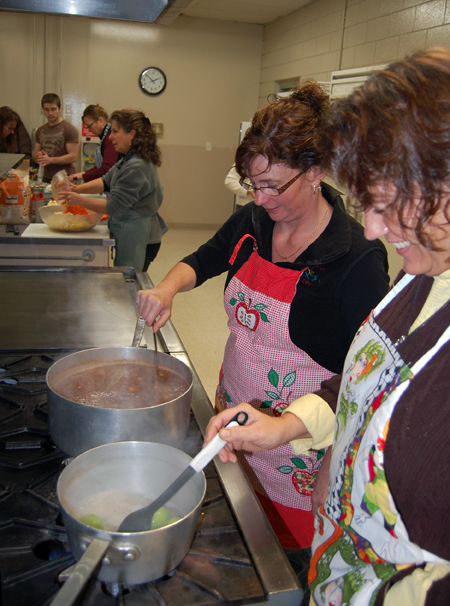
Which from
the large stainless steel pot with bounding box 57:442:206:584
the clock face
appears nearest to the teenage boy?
the clock face

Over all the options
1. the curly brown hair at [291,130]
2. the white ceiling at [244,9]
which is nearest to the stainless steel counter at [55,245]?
the curly brown hair at [291,130]

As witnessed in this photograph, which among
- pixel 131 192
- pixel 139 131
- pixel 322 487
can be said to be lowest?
pixel 322 487

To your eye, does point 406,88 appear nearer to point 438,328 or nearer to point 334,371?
point 438,328

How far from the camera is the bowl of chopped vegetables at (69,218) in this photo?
2.94 meters

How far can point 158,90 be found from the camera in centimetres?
739

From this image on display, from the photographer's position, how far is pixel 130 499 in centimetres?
81

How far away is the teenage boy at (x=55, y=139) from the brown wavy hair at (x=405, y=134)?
17.4ft

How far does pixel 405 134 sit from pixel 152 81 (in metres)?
7.49

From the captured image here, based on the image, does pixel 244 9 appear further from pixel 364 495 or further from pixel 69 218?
pixel 364 495

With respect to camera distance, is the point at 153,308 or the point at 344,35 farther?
the point at 344,35

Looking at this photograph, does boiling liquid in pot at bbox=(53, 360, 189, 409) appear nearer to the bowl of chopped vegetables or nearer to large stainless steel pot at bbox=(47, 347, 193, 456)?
large stainless steel pot at bbox=(47, 347, 193, 456)

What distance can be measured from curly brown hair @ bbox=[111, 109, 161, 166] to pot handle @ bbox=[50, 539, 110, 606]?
3.03 meters

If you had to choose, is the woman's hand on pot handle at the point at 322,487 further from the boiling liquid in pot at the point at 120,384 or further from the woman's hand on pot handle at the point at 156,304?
the woman's hand on pot handle at the point at 156,304

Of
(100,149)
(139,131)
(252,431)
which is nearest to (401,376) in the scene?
(252,431)
